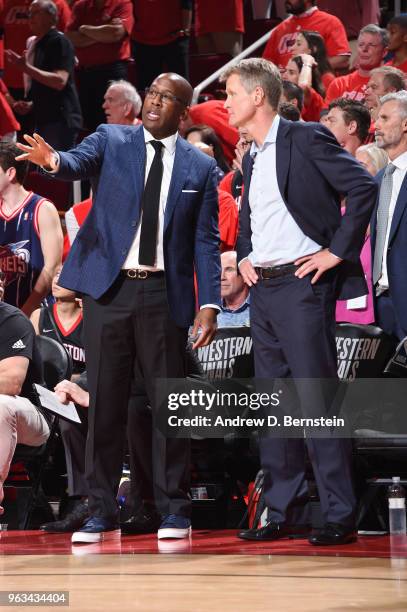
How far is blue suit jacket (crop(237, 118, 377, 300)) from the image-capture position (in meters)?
4.64

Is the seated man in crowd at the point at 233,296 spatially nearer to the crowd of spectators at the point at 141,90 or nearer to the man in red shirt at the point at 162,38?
the crowd of spectators at the point at 141,90

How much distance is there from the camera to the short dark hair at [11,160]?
20.4 feet

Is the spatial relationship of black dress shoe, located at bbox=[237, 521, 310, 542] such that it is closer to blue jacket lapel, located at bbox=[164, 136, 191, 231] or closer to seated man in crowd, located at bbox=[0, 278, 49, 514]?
seated man in crowd, located at bbox=[0, 278, 49, 514]

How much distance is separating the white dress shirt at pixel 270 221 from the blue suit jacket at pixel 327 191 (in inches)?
1.4

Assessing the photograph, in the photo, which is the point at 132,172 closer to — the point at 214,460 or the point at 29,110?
the point at 214,460

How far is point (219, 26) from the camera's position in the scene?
11.0 meters

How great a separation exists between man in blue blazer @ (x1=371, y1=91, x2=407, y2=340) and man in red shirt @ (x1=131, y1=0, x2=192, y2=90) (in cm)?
438

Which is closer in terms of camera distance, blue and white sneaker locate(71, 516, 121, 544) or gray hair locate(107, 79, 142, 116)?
blue and white sneaker locate(71, 516, 121, 544)

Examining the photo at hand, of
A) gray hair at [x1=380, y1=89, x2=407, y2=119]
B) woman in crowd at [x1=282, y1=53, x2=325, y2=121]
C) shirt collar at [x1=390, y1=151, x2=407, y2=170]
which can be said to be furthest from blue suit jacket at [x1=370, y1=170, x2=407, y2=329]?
woman in crowd at [x1=282, y1=53, x2=325, y2=121]

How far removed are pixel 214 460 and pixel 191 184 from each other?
58.8 inches

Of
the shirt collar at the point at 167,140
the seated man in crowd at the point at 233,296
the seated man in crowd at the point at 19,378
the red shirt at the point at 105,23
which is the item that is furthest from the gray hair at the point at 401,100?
the red shirt at the point at 105,23

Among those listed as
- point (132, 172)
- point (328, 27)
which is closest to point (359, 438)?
point (132, 172)

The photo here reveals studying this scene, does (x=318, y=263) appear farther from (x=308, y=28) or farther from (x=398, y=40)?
(x=308, y=28)

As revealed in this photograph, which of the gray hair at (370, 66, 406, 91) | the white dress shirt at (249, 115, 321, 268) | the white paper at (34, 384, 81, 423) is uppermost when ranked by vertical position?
the gray hair at (370, 66, 406, 91)
